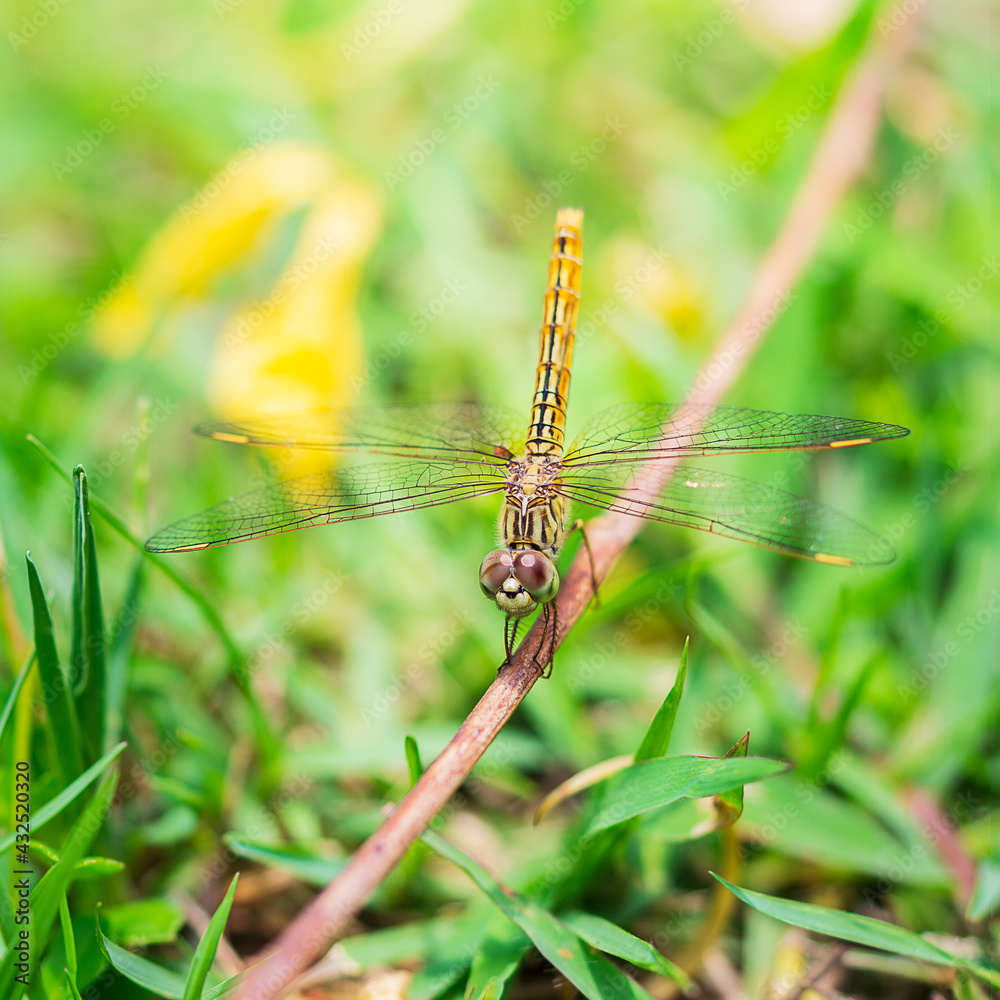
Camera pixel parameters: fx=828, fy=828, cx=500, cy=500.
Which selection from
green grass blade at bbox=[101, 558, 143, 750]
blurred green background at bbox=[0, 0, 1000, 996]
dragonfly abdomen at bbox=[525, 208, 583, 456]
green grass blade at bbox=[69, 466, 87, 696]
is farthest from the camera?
dragonfly abdomen at bbox=[525, 208, 583, 456]

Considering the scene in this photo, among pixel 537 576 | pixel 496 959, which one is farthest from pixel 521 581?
pixel 496 959

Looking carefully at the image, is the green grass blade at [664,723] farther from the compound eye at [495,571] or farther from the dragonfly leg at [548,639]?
the compound eye at [495,571]

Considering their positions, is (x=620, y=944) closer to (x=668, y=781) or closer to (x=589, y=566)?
(x=668, y=781)

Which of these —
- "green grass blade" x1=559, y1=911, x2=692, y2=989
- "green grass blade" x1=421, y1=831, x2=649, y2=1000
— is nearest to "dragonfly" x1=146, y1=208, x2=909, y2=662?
"green grass blade" x1=421, y1=831, x2=649, y2=1000

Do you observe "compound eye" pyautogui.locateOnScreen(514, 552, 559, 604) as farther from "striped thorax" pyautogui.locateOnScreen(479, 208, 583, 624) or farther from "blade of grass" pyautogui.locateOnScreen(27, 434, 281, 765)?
"blade of grass" pyautogui.locateOnScreen(27, 434, 281, 765)

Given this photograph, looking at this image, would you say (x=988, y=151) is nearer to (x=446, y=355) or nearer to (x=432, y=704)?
(x=446, y=355)
